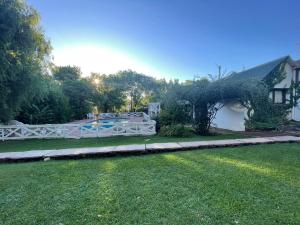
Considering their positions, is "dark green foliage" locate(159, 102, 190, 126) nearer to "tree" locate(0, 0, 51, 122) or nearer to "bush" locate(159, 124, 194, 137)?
"bush" locate(159, 124, 194, 137)

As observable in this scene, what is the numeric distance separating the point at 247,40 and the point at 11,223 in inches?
679

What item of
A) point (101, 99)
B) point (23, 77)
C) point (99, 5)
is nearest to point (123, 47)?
point (99, 5)

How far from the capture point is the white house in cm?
1448

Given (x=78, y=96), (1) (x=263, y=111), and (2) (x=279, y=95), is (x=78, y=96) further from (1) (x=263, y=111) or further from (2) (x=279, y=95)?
(2) (x=279, y=95)

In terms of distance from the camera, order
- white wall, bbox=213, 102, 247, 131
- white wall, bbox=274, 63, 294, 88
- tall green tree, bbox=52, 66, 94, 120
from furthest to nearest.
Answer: tall green tree, bbox=52, 66, 94, 120 < white wall, bbox=274, 63, 294, 88 < white wall, bbox=213, 102, 247, 131

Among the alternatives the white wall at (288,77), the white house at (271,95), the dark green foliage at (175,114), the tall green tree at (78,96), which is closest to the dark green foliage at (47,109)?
the tall green tree at (78,96)

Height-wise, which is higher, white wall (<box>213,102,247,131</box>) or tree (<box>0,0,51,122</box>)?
tree (<box>0,0,51,122</box>)

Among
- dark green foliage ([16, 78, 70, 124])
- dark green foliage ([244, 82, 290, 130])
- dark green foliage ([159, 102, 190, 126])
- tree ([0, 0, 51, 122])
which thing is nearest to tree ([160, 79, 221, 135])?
dark green foliage ([159, 102, 190, 126])

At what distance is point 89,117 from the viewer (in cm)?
2869

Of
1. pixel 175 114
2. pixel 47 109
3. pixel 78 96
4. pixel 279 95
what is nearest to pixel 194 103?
pixel 175 114

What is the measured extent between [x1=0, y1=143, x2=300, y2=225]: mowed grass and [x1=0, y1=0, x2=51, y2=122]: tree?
635 cm

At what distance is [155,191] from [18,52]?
10.2 meters

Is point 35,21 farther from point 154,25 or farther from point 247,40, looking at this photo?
point 247,40

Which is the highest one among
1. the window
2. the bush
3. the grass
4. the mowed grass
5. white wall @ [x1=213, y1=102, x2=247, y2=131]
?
the window
